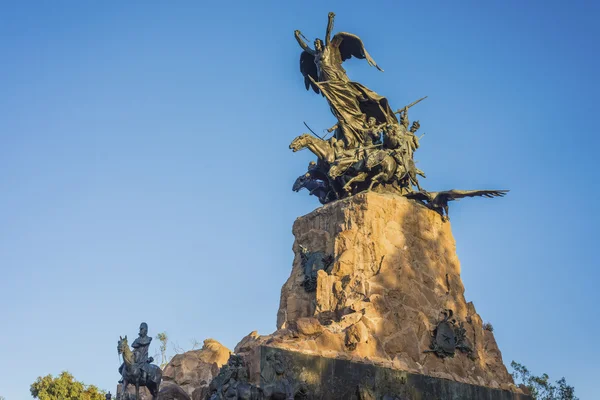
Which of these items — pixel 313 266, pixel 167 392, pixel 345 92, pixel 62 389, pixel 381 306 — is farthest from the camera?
pixel 62 389

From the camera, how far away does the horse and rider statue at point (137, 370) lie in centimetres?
1808

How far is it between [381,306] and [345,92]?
701 cm

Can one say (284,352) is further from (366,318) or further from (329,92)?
(329,92)

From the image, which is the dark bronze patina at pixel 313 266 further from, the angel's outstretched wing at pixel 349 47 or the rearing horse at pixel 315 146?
the angel's outstretched wing at pixel 349 47

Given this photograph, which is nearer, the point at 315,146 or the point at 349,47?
the point at 315,146

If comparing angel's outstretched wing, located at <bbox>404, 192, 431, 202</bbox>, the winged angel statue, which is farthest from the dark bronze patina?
the winged angel statue

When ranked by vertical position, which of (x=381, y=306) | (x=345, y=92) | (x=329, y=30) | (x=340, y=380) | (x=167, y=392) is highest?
(x=329, y=30)

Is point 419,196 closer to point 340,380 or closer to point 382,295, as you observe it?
point 382,295

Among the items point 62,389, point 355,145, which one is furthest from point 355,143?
point 62,389

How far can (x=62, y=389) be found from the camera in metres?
35.6

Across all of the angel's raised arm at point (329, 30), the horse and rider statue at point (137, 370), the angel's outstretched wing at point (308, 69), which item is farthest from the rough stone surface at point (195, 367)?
the angel's raised arm at point (329, 30)

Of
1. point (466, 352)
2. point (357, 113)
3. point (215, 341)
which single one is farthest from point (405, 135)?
point (215, 341)

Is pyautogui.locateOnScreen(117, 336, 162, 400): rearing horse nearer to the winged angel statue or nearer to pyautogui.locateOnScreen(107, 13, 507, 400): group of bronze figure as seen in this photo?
pyautogui.locateOnScreen(107, 13, 507, 400): group of bronze figure

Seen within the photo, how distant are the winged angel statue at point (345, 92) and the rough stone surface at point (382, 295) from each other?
9.38ft
